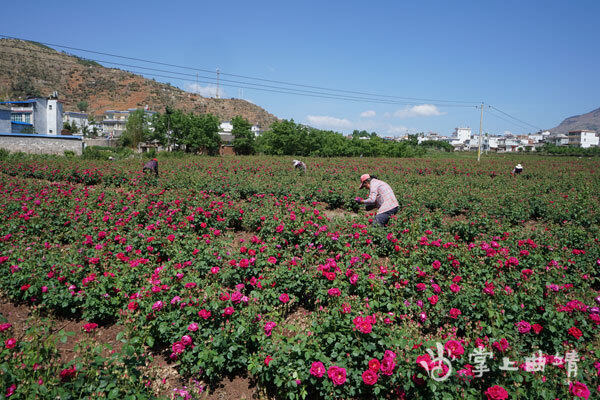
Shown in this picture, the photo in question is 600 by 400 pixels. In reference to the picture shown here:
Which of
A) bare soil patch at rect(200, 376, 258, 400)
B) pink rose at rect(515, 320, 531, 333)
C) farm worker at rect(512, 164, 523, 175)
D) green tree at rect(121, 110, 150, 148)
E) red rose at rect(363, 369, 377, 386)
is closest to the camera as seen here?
red rose at rect(363, 369, 377, 386)

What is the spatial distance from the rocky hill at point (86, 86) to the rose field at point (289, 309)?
78803 mm

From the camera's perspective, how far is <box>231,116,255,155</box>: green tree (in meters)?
47.3

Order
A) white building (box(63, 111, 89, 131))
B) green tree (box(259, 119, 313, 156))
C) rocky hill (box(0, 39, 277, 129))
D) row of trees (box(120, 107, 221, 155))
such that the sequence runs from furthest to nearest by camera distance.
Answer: rocky hill (box(0, 39, 277, 129)) → white building (box(63, 111, 89, 131)) → green tree (box(259, 119, 313, 156)) → row of trees (box(120, 107, 221, 155))

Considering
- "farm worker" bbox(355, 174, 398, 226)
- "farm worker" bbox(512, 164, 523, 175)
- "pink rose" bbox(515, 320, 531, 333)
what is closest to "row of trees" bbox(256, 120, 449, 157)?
"farm worker" bbox(512, 164, 523, 175)

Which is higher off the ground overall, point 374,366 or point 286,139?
point 286,139

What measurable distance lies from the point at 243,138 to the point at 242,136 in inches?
27.9

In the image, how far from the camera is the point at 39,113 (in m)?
49.8

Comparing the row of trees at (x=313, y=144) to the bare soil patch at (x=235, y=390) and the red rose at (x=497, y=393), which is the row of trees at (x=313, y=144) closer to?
the bare soil patch at (x=235, y=390)

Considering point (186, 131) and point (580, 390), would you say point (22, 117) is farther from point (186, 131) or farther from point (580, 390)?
A: point (580, 390)

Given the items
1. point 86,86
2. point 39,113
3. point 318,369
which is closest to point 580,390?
point 318,369

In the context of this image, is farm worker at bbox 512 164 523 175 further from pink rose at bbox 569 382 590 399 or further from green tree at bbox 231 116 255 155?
green tree at bbox 231 116 255 155

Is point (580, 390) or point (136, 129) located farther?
point (136, 129)

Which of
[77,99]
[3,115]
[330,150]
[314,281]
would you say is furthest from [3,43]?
[314,281]

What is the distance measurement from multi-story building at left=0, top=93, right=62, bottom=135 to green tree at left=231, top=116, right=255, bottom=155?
28379 mm
